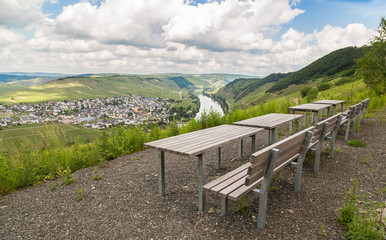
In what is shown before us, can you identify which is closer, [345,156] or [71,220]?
[71,220]

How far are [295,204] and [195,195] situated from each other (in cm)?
137

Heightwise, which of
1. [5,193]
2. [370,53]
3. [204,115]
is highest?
[370,53]

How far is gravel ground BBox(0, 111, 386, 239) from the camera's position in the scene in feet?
7.97

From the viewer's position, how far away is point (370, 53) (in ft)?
35.2

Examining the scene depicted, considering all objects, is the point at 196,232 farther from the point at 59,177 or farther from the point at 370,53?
the point at 370,53

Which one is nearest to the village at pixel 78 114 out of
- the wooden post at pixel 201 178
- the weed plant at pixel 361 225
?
the wooden post at pixel 201 178

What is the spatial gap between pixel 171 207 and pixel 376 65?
11988 millimetres

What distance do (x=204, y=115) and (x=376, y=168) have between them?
15.4ft

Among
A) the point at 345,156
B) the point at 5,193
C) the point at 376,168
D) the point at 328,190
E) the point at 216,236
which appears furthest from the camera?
the point at 345,156

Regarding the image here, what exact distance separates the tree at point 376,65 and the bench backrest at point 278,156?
34.1 feet

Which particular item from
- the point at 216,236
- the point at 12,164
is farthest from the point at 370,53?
the point at 12,164

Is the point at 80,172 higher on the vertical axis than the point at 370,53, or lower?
lower

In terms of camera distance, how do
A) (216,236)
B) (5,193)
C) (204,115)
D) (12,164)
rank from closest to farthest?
(216,236)
(5,193)
(12,164)
(204,115)

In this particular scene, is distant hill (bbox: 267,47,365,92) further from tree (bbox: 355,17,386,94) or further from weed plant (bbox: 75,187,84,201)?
weed plant (bbox: 75,187,84,201)
